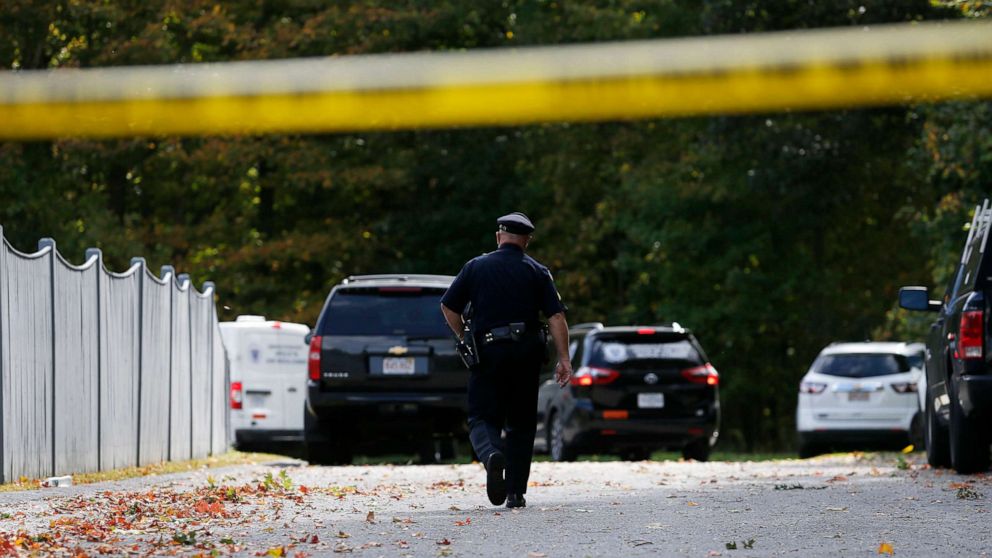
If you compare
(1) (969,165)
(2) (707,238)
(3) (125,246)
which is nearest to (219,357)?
(1) (969,165)

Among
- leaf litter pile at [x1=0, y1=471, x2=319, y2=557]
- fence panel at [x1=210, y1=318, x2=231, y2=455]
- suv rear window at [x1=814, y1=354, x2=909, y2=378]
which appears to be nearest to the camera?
leaf litter pile at [x1=0, y1=471, x2=319, y2=557]

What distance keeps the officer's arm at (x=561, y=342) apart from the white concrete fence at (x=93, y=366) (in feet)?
13.7

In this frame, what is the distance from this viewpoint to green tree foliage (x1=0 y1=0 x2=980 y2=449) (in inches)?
1641

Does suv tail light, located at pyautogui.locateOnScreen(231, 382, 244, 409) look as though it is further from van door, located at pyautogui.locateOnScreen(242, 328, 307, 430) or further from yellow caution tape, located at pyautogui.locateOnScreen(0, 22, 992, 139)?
yellow caution tape, located at pyautogui.locateOnScreen(0, 22, 992, 139)

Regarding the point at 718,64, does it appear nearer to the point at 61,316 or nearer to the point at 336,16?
the point at 61,316

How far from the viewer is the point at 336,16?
139ft

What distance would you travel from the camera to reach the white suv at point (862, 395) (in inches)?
1102

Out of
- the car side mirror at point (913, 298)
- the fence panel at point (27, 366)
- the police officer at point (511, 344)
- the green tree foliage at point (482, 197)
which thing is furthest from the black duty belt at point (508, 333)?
the green tree foliage at point (482, 197)

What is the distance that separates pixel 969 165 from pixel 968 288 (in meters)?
13.0

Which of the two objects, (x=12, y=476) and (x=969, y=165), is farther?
(x=969, y=165)

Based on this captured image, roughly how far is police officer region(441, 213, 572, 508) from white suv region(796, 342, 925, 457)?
53.1ft

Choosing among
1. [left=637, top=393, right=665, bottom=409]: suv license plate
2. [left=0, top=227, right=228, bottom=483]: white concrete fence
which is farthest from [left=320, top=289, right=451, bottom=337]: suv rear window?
[left=637, top=393, right=665, bottom=409]: suv license plate

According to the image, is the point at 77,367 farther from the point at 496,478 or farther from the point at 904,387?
the point at 904,387

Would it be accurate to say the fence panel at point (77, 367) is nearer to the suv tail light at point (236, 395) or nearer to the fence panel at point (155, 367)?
the fence panel at point (155, 367)
